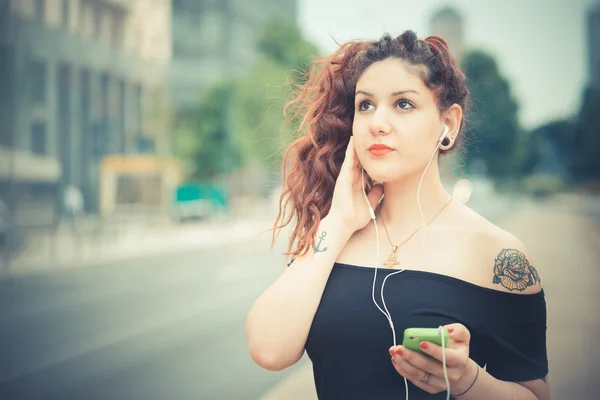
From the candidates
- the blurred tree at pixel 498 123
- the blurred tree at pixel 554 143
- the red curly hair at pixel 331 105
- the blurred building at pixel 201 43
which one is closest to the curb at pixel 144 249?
the red curly hair at pixel 331 105

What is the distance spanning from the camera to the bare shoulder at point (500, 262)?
1.65m

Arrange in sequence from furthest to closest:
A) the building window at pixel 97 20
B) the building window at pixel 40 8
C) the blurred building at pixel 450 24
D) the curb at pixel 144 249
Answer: the blurred building at pixel 450 24
the building window at pixel 97 20
the building window at pixel 40 8
the curb at pixel 144 249

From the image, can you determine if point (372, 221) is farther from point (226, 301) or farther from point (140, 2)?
point (140, 2)

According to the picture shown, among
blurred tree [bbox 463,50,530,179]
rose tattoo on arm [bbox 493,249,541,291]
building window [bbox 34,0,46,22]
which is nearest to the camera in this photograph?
rose tattoo on arm [bbox 493,249,541,291]

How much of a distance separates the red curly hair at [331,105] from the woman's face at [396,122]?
0.04 metres

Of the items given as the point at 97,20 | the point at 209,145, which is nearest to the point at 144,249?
the point at 209,145

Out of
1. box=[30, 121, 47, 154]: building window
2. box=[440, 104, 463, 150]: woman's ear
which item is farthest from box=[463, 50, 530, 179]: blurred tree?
box=[440, 104, 463, 150]: woman's ear

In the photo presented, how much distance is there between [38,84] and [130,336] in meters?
26.0

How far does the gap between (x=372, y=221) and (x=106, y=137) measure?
16.9 meters

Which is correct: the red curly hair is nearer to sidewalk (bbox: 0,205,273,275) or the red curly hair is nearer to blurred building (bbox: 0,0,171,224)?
sidewalk (bbox: 0,205,273,275)

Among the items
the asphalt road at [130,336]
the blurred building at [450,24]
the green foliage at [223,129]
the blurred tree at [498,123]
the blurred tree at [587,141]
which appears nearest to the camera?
the asphalt road at [130,336]

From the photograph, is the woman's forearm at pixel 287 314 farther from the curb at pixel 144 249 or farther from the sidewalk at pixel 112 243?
the sidewalk at pixel 112 243

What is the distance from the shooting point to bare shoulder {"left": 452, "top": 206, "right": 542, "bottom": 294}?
165 centimetres

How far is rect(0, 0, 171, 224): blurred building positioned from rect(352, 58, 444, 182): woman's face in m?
20.3
